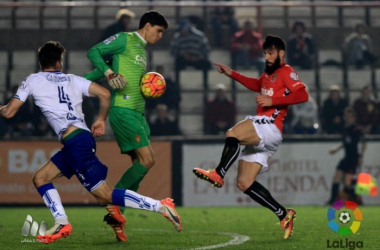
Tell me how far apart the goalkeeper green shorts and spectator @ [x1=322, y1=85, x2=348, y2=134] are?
8095mm

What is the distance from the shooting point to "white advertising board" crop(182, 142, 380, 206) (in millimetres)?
16141

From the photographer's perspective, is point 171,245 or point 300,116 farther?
point 300,116

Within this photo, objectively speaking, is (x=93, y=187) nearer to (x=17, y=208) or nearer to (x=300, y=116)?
(x=17, y=208)

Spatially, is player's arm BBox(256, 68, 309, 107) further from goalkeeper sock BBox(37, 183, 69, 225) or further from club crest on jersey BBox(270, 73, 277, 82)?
goalkeeper sock BBox(37, 183, 69, 225)

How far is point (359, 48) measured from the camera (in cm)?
1812

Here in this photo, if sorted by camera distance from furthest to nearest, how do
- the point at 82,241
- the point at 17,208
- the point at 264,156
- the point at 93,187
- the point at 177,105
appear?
1. the point at 177,105
2. the point at 17,208
3. the point at 264,156
4. the point at 82,241
5. the point at 93,187

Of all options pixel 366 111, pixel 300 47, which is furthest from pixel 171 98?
pixel 366 111

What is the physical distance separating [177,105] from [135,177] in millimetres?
7895

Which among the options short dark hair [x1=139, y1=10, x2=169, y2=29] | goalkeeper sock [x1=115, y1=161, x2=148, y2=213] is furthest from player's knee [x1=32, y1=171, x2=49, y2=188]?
short dark hair [x1=139, y1=10, x2=169, y2=29]

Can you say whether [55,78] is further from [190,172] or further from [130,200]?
[190,172]

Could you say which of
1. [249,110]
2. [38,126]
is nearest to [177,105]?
[249,110]

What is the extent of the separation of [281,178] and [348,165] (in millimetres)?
1359

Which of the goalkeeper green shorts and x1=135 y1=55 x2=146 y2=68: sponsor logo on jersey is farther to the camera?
x1=135 y1=55 x2=146 y2=68: sponsor logo on jersey

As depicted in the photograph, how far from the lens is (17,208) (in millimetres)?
15797
